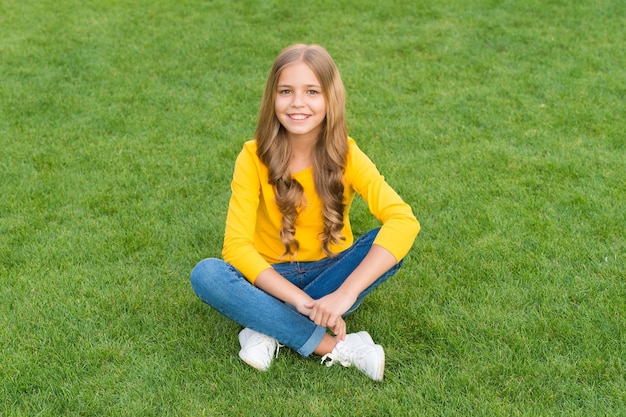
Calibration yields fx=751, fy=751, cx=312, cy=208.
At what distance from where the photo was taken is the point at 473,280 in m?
3.63

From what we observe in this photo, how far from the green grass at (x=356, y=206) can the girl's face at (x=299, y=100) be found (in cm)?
95

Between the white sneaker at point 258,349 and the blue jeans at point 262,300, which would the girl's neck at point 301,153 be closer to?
the blue jeans at point 262,300

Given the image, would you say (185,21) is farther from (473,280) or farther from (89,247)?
(473,280)

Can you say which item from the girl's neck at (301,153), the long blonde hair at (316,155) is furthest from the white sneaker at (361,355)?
the girl's neck at (301,153)

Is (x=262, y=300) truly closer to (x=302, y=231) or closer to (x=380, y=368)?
(x=302, y=231)

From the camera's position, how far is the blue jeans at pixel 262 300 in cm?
297

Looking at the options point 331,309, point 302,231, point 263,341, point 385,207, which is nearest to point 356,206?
point 302,231

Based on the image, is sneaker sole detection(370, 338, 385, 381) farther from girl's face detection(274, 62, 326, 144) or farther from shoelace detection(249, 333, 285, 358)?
girl's face detection(274, 62, 326, 144)

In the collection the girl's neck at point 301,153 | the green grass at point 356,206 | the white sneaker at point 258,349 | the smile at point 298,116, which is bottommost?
Result: the green grass at point 356,206

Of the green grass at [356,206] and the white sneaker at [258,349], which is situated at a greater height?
the white sneaker at [258,349]

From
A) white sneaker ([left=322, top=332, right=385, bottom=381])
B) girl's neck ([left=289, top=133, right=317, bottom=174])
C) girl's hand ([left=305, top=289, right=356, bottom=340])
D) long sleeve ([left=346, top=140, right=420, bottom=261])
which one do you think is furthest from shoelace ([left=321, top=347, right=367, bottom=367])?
girl's neck ([left=289, top=133, right=317, bottom=174])

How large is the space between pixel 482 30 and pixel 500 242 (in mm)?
4005

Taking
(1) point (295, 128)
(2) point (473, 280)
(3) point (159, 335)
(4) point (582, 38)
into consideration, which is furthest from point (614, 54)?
(3) point (159, 335)

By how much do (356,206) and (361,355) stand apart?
1594 millimetres
